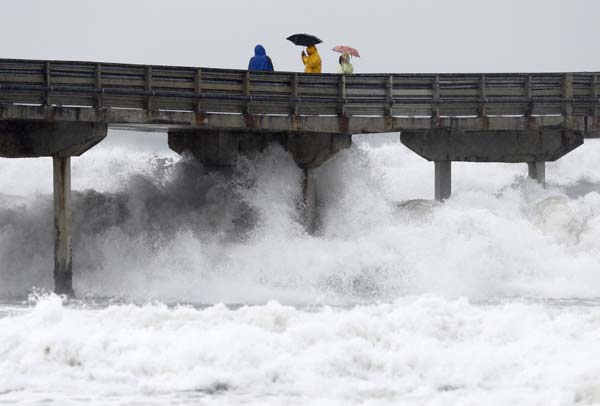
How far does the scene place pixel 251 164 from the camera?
30.1 m

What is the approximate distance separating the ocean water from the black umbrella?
236cm

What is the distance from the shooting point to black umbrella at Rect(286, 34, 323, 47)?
29.6 m

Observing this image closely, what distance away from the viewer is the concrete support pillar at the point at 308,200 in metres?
29.5

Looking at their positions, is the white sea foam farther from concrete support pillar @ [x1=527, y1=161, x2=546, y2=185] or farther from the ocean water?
concrete support pillar @ [x1=527, y1=161, x2=546, y2=185]

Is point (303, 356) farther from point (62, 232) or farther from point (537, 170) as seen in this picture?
point (537, 170)

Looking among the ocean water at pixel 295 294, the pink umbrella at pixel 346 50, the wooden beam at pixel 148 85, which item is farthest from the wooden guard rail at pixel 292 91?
the ocean water at pixel 295 294

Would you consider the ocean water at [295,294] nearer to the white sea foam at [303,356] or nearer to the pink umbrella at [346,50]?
the white sea foam at [303,356]

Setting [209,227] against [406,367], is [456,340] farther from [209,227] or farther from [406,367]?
[209,227]

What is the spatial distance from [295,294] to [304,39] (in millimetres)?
5750

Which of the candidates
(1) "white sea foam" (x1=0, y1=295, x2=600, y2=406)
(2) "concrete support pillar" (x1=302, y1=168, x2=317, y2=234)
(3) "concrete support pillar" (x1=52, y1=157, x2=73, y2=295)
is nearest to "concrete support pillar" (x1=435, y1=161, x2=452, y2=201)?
(2) "concrete support pillar" (x1=302, y1=168, x2=317, y2=234)

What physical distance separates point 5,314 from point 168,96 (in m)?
5.76

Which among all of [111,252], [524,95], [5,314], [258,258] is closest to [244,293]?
[258,258]

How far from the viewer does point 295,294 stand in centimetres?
2716

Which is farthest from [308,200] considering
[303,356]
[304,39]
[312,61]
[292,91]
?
[303,356]
